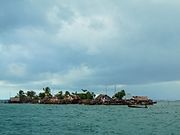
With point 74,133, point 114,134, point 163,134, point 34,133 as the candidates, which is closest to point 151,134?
point 163,134

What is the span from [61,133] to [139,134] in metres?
11.3

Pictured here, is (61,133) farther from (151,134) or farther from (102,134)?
(151,134)

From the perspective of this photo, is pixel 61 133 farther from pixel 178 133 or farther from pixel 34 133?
pixel 178 133

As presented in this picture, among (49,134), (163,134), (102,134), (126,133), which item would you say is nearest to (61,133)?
(49,134)

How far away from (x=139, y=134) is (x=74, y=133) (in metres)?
9.53

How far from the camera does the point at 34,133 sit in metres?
58.4

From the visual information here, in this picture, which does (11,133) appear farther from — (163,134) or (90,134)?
(163,134)

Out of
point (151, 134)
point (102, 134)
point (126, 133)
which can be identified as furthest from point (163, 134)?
point (102, 134)

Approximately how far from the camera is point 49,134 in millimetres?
57125

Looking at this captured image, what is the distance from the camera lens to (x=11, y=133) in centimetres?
5866

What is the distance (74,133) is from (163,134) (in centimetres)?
1305

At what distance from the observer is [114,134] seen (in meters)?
57.8

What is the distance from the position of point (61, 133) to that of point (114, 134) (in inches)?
302

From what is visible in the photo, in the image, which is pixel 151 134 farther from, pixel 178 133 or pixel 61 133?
pixel 61 133
